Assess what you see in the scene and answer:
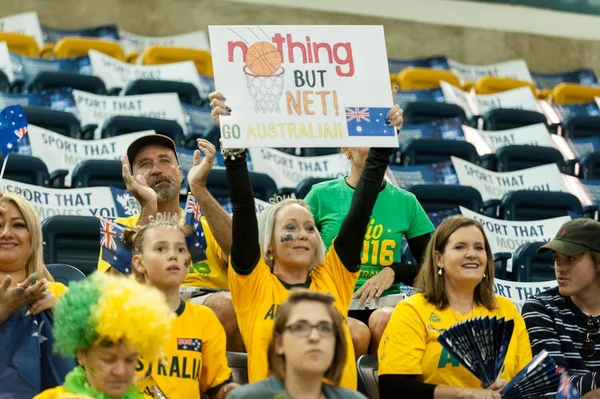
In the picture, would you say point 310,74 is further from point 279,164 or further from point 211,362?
point 279,164

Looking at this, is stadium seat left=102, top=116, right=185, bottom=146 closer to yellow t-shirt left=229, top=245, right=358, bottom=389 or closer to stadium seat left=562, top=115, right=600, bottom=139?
yellow t-shirt left=229, top=245, right=358, bottom=389

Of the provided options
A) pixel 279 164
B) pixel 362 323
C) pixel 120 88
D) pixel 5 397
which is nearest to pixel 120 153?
pixel 279 164

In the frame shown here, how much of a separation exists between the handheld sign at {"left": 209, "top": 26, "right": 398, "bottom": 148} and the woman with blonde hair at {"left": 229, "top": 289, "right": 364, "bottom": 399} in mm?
982

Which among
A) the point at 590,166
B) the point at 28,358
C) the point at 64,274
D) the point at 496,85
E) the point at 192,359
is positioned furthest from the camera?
the point at 496,85

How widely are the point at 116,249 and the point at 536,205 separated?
3.44 metres

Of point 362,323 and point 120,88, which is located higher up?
point 120,88

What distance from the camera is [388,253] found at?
521 cm

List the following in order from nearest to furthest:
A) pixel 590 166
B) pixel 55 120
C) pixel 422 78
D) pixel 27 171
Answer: pixel 27 171 < pixel 55 120 < pixel 590 166 < pixel 422 78

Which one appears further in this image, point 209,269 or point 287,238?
point 209,269

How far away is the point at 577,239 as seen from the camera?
498 centimetres

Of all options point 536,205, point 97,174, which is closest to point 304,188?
point 97,174

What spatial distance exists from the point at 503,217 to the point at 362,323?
2822mm

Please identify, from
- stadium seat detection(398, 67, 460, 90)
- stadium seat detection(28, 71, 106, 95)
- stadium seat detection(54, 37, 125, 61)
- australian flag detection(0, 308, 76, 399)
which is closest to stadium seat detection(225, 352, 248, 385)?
australian flag detection(0, 308, 76, 399)

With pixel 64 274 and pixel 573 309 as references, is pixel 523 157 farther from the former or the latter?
pixel 64 274
